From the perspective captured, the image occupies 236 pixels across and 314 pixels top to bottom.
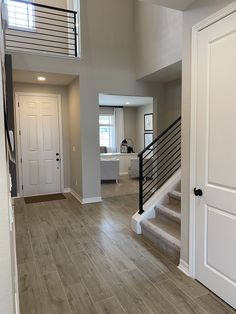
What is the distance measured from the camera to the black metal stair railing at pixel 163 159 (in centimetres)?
344

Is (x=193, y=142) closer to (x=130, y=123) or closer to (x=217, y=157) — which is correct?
(x=217, y=157)

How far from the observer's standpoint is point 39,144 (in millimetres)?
5609

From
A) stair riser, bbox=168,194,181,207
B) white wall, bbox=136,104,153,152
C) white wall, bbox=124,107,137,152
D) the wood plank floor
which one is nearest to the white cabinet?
white wall, bbox=136,104,153,152

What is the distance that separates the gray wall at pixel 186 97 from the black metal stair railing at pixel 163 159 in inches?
39.7

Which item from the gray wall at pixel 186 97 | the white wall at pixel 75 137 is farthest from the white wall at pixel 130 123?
the gray wall at pixel 186 97

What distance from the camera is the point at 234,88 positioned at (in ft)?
5.88

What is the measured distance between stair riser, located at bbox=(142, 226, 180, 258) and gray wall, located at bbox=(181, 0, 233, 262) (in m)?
0.24

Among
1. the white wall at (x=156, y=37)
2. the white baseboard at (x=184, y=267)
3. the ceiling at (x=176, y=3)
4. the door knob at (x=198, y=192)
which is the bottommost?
the white baseboard at (x=184, y=267)

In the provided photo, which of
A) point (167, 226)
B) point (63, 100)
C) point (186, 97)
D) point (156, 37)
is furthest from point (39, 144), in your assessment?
point (186, 97)

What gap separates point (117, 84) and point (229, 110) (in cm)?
349

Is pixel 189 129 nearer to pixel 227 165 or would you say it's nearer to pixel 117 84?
pixel 227 165

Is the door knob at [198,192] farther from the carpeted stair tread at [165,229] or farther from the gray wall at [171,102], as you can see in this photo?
the gray wall at [171,102]

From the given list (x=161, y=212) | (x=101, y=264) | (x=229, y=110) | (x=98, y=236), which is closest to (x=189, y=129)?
(x=229, y=110)

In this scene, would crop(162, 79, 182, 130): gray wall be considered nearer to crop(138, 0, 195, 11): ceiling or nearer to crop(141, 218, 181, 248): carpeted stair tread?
crop(141, 218, 181, 248): carpeted stair tread
